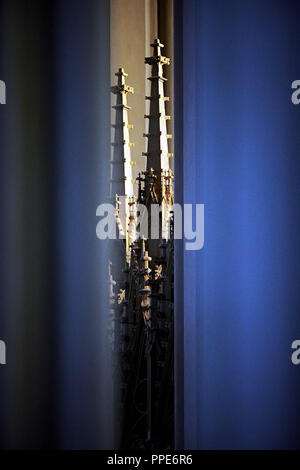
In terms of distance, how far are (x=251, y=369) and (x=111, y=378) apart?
12.3 inches

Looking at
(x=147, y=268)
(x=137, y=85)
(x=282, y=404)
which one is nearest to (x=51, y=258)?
(x=147, y=268)

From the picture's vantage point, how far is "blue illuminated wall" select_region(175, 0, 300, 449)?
896mm

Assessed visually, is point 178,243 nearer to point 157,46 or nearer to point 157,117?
point 157,117

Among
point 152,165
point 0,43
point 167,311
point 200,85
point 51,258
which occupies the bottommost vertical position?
point 167,311

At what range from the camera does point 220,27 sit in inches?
35.7

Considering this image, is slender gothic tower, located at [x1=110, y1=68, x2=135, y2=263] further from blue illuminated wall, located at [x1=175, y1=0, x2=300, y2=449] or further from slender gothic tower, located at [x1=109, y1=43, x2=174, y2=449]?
blue illuminated wall, located at [x1=175, y1=0, x2=300, y2=449]

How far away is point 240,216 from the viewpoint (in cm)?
92

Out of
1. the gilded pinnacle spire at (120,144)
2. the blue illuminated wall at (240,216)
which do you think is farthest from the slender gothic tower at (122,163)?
the blue illuminated wall at (240,216)

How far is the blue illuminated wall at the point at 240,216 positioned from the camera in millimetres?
896

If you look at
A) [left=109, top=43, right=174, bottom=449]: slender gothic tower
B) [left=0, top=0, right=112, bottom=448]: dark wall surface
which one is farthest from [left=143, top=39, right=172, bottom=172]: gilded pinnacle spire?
[left=0, top=0, right=112, bottom=448]: dark wall surface

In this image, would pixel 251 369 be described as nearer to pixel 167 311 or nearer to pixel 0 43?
pixel 167 311

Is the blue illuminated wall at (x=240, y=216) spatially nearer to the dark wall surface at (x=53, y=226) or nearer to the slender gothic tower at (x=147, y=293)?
the slender gothic tower at (x=147, y=293)

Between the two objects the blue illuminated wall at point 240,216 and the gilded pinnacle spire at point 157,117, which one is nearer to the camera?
the blue illuminated wall at point 240,216

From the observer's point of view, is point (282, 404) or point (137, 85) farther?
point (137, 85)
